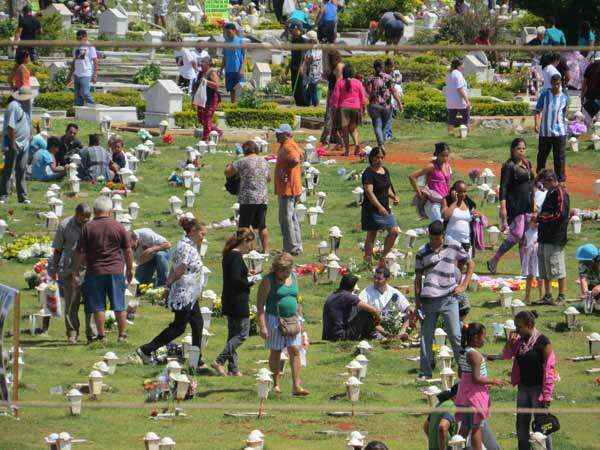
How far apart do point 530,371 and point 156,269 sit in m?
5.29

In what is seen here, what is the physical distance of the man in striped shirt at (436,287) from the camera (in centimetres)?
1372

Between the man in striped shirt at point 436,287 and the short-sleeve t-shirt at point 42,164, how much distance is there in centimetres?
857

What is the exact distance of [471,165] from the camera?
23141 millimetres

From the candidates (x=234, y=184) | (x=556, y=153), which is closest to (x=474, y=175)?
(x=556, y=153)

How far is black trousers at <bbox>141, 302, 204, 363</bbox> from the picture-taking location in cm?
1405

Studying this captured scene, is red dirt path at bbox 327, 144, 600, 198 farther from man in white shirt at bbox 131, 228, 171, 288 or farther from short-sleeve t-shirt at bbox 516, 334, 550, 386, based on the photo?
short-sleeve t-shirt at bbox 516, 334, 550, 386

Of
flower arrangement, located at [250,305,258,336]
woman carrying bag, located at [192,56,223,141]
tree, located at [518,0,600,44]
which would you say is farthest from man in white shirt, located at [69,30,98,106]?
flower arrangement, located at [250,305,258,336]

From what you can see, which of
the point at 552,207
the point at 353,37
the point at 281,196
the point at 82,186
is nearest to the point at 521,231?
the point at 552,207

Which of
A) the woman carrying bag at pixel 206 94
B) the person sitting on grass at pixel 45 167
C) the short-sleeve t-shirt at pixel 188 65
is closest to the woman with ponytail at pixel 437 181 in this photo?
the person sitting on grass at pixel 45 167

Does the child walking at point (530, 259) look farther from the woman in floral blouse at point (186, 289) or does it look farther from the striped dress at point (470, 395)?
the striped dress at point (470, 395)

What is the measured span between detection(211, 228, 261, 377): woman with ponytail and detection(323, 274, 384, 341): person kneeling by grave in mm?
1203

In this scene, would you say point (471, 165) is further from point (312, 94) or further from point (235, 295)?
point (235, 295)

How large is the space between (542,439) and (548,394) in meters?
0.32

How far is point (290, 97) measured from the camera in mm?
28875
